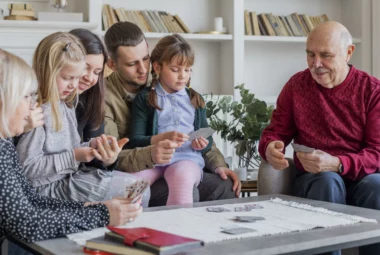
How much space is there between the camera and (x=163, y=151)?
101 inches

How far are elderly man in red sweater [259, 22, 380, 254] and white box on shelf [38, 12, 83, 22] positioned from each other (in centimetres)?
181

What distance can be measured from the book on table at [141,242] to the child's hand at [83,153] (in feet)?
2.32

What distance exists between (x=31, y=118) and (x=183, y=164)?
3.18ft

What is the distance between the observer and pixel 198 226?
1828mm

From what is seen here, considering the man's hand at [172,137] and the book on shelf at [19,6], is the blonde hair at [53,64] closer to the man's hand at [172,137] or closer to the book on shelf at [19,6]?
the man's hand at [172,137]

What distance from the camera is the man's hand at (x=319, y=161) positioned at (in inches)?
101

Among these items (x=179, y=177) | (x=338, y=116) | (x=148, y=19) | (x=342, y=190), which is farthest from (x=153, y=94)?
(x=148, y=19)

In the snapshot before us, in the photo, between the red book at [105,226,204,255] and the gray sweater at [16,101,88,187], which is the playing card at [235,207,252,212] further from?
the gray sweater at [16,101,88,187]

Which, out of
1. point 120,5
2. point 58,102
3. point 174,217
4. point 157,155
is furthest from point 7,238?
point 120,5

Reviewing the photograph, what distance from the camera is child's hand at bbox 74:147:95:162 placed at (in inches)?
90.0

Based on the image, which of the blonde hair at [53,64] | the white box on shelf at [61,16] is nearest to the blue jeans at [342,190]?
the blonde hair at [53,64]

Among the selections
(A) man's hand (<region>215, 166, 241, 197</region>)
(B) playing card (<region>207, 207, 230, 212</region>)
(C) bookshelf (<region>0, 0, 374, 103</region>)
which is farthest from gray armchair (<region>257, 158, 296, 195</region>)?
(C) bookshelf (<region>0, 0, 374, 103</region>)

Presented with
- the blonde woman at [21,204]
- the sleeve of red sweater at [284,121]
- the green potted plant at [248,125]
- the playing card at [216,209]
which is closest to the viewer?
the blonde woman at [21,204]

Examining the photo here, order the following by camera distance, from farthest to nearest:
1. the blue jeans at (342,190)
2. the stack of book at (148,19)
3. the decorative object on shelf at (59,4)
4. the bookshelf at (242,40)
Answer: the bookshelf at (242,40) < the stack of book at (148,19) < the decorative object on shelf at (59,4) < the blue jeans at (342,190)
